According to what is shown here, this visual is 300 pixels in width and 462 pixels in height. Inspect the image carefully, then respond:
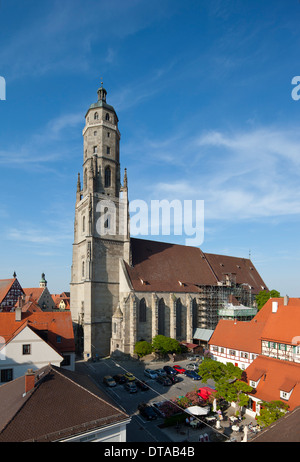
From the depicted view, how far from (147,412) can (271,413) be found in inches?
380

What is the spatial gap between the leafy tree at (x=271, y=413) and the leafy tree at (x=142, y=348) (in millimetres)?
23218

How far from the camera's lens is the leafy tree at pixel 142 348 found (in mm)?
42438

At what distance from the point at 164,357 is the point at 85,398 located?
30049 mm

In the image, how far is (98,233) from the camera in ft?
156

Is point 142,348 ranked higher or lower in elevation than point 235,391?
lower

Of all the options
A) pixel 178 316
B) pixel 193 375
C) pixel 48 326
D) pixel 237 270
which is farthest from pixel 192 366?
pixel 237 270

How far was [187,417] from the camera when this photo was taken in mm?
23453

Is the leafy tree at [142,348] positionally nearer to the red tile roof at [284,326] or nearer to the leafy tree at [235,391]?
the red tile roof at [284,326]

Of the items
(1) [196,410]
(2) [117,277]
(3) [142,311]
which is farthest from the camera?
(2) [117,277]

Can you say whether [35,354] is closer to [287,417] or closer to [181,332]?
[287,417]

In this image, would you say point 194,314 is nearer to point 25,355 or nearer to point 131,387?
point 131,387

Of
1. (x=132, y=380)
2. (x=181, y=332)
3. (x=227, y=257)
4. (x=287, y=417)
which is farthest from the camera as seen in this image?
(x=227, y=257)

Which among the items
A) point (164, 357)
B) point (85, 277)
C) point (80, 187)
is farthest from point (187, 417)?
point (80, 187)

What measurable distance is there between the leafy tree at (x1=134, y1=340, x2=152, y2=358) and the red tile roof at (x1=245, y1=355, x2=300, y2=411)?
18.1 m
